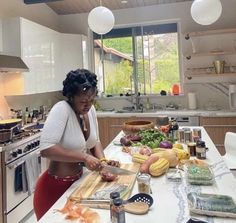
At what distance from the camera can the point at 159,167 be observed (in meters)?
1.59

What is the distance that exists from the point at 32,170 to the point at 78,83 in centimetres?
174

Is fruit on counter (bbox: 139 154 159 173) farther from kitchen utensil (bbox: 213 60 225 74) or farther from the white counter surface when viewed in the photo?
kitchen utensil (bbox: 213 60 225 74)

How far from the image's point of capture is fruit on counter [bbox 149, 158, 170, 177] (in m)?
→ 1.58

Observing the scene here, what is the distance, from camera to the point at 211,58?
4.54 metres

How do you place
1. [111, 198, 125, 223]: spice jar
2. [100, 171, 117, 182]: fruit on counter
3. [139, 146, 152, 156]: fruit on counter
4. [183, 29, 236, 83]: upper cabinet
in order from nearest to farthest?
[111, 198, 125, 223]: spice jar < [100, 171, 117, 182]: fruit on counter < [139, 146, 152, 156]: fruit on counter < [183, 29, 236, 83]: upper cabinet

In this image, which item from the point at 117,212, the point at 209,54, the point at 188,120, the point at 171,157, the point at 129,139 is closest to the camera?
the point at 117,212

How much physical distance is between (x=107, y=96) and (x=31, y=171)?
2.56m

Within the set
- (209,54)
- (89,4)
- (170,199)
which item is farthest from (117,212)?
(89,4)

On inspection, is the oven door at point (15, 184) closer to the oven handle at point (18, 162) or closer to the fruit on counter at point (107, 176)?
the oven handle at point (18, 162)

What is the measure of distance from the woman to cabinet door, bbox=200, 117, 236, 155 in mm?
2844

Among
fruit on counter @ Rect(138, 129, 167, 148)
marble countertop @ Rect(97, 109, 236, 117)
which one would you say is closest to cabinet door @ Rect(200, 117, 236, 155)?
marble countertop @ Rect(97, 109, 236, 117)

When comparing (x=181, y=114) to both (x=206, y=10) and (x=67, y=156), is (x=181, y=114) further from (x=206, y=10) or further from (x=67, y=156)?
(x=67, y=156)

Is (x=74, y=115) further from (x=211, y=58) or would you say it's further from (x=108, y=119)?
(x=211, y=58)

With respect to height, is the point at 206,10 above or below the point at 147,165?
above
